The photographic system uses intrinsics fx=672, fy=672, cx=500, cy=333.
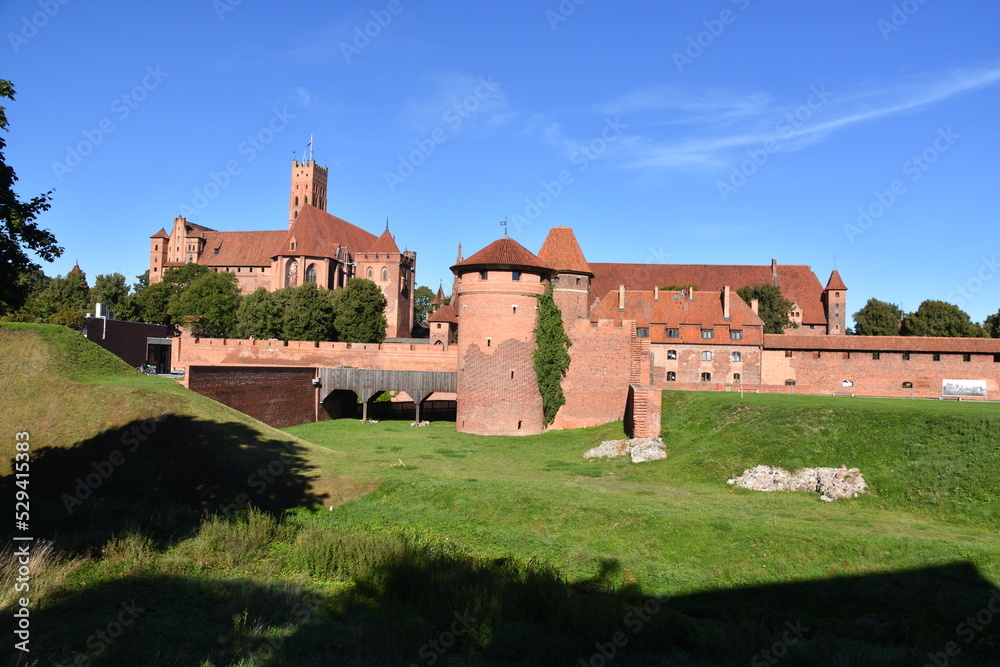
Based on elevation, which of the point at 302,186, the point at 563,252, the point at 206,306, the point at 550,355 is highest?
the point at 302,186

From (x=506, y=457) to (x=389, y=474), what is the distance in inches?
248

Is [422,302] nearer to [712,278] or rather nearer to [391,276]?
[391,276]

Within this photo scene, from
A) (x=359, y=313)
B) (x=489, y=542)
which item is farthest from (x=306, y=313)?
(x=489, y=542)

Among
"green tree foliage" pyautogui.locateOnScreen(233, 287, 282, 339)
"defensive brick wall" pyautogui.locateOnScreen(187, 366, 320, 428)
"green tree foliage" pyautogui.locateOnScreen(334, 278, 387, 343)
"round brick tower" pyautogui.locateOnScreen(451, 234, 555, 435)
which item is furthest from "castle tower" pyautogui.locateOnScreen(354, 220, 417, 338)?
"round brick tower" pyautogui.locateOnScreen(451, 234, 555, 435)

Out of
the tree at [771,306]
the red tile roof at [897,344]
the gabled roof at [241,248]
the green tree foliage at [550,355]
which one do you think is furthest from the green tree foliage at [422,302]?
the green tree foliage at [550,355]

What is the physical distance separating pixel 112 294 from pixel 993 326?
9064 cm

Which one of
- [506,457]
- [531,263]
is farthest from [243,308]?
[506,457]

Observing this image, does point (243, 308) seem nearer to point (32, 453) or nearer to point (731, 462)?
point (32, 453)

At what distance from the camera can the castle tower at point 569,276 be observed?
1425 inches

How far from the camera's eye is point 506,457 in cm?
2448

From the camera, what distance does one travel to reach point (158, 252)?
93.7 m

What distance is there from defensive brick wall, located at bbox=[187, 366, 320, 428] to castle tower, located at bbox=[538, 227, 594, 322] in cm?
1407

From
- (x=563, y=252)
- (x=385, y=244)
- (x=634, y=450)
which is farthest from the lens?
(x=385, y=244)

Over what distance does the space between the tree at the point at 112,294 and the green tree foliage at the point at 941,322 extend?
80404mm
